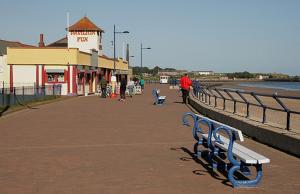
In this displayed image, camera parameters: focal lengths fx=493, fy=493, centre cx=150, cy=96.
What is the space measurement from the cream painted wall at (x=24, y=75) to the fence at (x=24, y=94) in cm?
397

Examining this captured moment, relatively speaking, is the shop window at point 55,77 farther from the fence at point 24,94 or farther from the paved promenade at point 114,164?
the paved promenade at point 114,164

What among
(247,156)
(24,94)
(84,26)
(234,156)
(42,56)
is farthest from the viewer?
(84,26)

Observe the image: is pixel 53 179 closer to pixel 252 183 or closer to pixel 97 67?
pixel 252 183

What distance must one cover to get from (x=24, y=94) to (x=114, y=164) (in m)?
23.7

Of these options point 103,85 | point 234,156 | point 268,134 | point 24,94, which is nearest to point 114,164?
point 234,156

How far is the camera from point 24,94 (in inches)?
1225

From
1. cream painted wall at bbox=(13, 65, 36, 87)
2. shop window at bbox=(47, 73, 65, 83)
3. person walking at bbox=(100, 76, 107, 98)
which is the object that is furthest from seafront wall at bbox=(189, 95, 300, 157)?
cream painted wall at bbox=(13, 65, 36, 87)

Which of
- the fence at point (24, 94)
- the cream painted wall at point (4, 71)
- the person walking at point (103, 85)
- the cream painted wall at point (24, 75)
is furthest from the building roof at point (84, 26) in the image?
the person walking at point (103, 85)

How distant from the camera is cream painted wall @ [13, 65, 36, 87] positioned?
4525 cm

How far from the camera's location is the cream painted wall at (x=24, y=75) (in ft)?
148

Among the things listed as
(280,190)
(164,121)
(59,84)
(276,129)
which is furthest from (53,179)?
(59,84)

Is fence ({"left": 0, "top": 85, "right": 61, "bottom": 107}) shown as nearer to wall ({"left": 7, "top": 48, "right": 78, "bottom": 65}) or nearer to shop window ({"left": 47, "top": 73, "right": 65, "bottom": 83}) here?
shop window ({"left": 47, "top": 73, "right": 65, "bottom": 83})

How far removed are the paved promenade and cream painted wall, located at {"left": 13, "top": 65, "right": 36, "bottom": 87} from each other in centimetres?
3157

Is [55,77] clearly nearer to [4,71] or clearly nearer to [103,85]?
[4,71]
